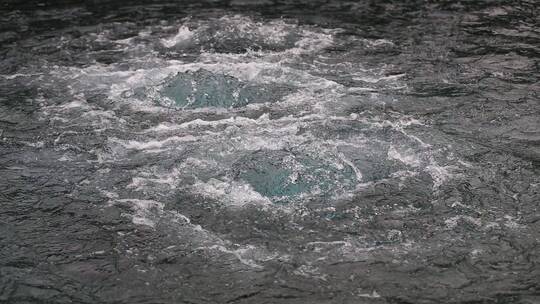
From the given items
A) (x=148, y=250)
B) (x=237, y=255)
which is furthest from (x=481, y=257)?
(x=148, y=250)

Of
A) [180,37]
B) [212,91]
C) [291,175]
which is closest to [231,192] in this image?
[291,175]

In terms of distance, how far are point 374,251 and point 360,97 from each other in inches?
105

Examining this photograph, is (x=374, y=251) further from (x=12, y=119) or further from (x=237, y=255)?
(x=12, y=119)

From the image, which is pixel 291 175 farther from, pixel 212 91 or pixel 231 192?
pixel 212 91

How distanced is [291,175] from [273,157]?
0.33 m

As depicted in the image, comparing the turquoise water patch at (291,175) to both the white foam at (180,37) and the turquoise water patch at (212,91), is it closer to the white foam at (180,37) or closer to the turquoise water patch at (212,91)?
the turquoise water patch at (212,91)

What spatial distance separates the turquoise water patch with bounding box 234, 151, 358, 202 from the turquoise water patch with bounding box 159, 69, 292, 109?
126 cm

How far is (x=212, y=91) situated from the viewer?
727 cm

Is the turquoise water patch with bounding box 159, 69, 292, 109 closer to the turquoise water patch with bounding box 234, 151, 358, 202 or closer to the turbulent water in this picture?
the turbulent water

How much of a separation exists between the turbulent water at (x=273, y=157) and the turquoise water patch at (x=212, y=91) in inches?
0.9

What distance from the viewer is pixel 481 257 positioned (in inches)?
194

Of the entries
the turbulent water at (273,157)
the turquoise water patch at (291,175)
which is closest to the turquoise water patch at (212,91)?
the turbulent water at (273,157)

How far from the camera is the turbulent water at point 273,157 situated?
4.85m

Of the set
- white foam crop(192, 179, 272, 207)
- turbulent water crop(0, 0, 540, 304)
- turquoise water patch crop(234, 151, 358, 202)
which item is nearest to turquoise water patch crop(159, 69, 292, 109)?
turbulent water crop(0, 0, 540, 304)
